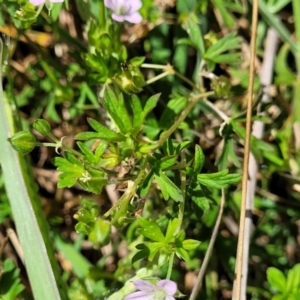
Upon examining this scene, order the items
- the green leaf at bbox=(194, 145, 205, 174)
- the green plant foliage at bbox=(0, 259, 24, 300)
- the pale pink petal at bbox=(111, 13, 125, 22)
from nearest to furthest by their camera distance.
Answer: the green leaf at bbox=(194, 145, 205, 174) → the pale pink petal at bbox=(111, 13, 125, 22) → the green plant foliage at bbox=(0, 259, 24, 300)

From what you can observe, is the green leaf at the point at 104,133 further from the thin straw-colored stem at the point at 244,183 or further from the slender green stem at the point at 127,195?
the thin straw-colored stem at the point at 244,183

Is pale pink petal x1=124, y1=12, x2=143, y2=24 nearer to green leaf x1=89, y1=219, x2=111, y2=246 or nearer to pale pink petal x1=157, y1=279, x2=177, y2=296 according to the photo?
green leaf x1=89, y1=219, x2=111, y2=246

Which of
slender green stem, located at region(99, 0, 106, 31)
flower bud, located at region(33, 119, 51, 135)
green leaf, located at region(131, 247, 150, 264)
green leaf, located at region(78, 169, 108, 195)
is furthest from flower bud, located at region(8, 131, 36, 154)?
slender green stem, located at region(99, 0, 106, 31)

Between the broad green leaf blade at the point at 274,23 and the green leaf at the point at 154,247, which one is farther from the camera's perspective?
the broad green leaf blade at the point at 274,23

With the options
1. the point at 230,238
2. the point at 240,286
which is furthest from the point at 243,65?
the point at 240,286

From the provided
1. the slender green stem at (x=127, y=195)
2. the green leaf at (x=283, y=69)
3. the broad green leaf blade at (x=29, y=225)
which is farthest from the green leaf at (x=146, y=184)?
the green leaf at (x=283, y=69)

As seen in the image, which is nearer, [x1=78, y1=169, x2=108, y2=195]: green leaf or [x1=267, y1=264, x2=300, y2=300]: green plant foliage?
[x1=78, y1=169, x2=108, y2=195]: green leaf

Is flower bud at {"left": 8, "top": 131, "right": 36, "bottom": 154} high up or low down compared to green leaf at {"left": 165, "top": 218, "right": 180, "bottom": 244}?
up
